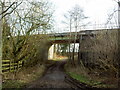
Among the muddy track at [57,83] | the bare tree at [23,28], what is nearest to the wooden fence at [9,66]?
the bare tree at [23,28]

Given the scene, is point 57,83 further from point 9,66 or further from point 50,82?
point 9,66

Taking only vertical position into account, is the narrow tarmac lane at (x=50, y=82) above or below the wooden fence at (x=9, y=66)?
below

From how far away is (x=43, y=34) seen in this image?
13086mm

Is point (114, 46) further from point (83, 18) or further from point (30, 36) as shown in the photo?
point (83, 18)

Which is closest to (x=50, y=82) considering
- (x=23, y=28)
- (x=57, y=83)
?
(x=57, y=83)

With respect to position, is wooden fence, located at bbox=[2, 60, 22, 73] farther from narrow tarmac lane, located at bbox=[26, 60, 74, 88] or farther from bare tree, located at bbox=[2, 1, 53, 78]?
narrow tarmac lane, located at bbox=[26, 60, 74, 88]

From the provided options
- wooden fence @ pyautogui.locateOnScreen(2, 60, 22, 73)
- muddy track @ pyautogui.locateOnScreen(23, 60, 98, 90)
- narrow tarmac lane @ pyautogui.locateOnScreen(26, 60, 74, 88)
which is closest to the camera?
muddy track @ pyautogui.locateOnScreen(23, 60, 98, 90)

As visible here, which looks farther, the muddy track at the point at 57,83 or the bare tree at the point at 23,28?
the bare tree at the point at 23,28

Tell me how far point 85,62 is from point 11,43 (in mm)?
8715

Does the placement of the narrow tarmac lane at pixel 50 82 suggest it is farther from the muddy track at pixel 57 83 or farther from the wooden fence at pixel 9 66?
the wooden fence at pixel 9 66

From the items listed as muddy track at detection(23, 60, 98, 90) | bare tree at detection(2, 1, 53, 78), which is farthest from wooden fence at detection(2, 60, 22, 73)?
muddy track at detection(23, 60, 98, 90)

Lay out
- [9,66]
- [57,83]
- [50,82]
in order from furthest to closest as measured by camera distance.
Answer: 1. [9,66]
2. [50,82]
3. [57,83]

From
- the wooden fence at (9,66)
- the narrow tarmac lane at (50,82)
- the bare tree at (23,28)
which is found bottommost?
the narrow tarmac lane at (50,82)

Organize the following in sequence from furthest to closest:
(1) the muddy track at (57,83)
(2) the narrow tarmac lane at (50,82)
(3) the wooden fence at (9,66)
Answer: (3) the wooden fence at (9,66) < (2) the narrow tarmac lane at (50,82) < (1) the muddy track at (57,83)
